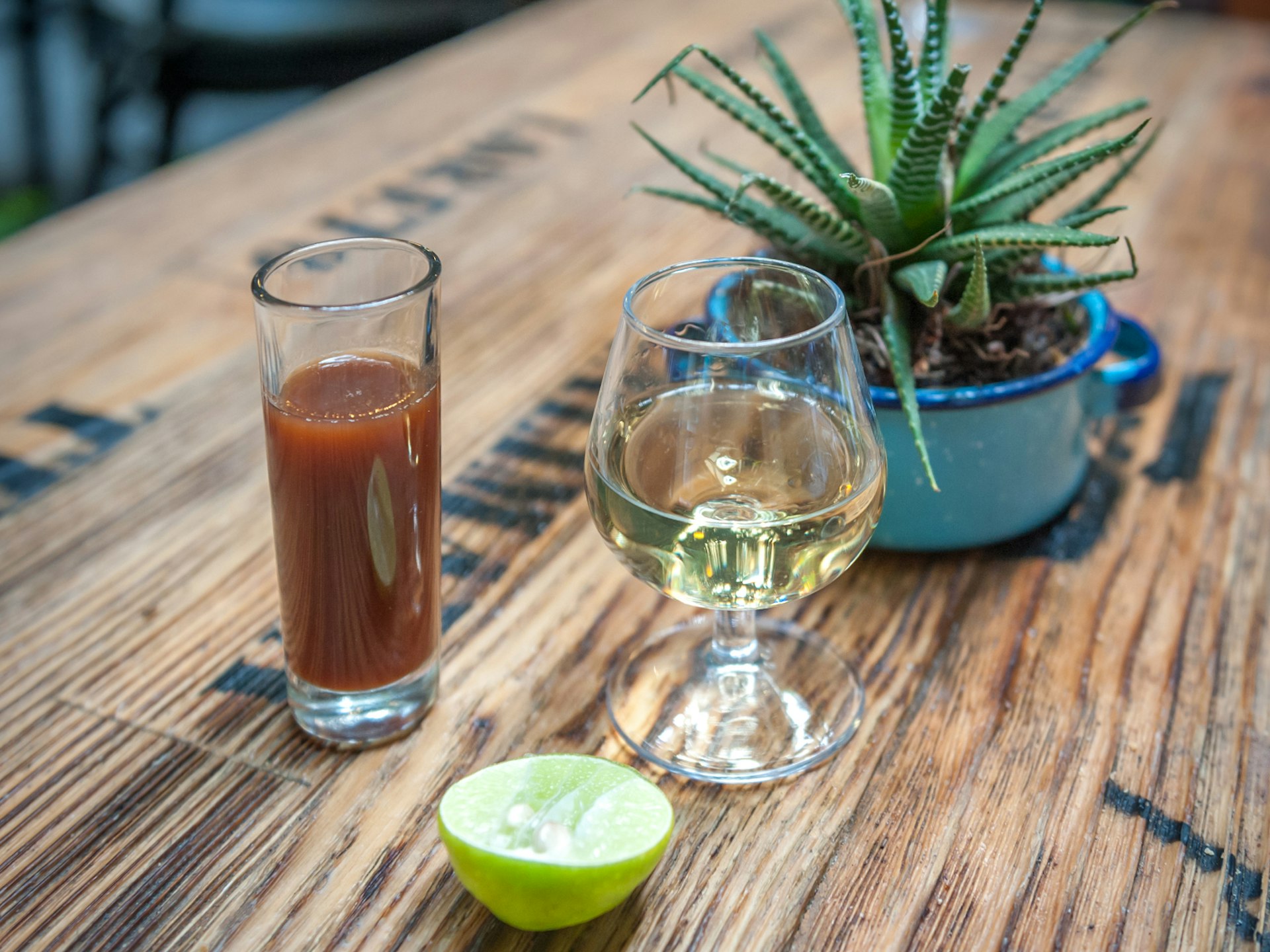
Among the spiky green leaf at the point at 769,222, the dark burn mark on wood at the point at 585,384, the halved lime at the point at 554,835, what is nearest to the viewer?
the halved lime at the point at 554,835

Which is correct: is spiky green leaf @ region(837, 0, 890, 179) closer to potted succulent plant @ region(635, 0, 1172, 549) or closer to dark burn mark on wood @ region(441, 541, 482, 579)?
potted succulent plant @ region(635, 0, 1172, 549)

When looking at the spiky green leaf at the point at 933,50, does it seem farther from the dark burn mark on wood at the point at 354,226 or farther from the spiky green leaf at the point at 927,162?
the dark burn mark on wood at the point at 354,226

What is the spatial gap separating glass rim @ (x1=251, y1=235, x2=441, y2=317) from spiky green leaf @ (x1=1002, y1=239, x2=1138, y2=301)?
1.15ft

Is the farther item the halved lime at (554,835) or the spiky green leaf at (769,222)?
the spiky green leaf at (769,222)

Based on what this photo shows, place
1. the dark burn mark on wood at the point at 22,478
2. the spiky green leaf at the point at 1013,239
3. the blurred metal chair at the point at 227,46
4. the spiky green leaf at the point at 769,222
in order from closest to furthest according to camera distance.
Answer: the spiky green leaf at the point at 1013,239 → the spiky green leaf at the point at 769,222 → the dark burn mark on wood at the point at 22,478 → the blurred metal chair at the point at 227,46

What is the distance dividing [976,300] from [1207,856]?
11.9 inches

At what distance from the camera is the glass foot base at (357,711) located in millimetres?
611

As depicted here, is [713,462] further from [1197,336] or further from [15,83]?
[15,83]

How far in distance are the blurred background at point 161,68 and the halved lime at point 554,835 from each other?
193cm

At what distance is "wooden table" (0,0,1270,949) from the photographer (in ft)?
1.74

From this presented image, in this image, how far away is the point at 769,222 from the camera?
707mm

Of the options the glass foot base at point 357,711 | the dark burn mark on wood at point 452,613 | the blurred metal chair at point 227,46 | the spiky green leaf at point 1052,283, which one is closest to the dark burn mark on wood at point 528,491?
the dark burn mark on wood at point 452,613

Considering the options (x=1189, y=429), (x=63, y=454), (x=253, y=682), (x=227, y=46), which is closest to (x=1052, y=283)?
(x=1189, y=429)

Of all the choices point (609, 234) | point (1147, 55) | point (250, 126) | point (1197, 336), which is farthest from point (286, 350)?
point (250, 126)
